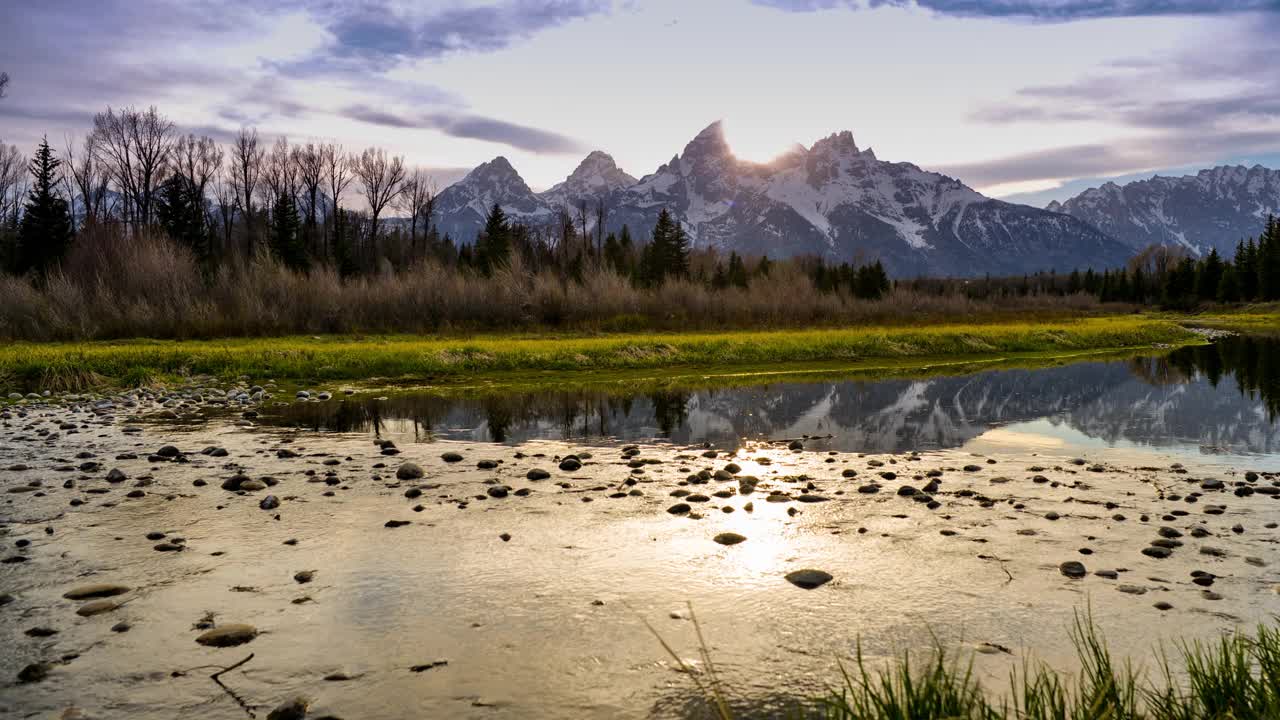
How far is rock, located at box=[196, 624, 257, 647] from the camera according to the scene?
5992mm

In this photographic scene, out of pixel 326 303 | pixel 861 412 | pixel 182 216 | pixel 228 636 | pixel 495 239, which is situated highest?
pixel 182 216

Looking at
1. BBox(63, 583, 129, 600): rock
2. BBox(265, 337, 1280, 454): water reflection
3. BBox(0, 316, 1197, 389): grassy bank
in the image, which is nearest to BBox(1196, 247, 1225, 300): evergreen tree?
BBox(0, 316, 1197, 389): grassy bank

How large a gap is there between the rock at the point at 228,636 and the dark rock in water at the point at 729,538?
15.2 feet

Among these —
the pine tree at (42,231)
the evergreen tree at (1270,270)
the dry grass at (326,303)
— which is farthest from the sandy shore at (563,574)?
the evergreen tree at (1270,270)

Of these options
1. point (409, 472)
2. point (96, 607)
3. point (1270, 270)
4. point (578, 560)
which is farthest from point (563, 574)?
point (1270, 270)

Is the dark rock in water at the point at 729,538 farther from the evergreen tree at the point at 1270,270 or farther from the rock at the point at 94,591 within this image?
the evergreen tree at the point at 1270,270

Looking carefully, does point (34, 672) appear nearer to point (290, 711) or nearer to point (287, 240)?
point (290, 711)

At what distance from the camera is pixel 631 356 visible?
3312cm

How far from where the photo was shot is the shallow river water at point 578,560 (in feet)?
18.2

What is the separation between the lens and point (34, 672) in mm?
5516

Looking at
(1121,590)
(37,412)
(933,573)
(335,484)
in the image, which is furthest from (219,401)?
(1121,590)

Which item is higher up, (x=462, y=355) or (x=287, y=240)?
(x=287, y=240)

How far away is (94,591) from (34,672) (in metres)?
1.69

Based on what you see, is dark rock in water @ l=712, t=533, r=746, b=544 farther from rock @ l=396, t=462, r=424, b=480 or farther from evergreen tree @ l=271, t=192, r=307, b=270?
evergreen tree @ l=271, t=192, r=307, b=270
